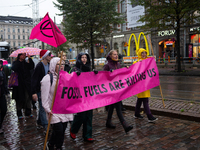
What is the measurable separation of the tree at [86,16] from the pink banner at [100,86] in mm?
17054

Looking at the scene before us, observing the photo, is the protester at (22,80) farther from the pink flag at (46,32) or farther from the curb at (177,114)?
the curb at (177,114)

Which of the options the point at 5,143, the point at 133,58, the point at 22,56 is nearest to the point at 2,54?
the point at 133,58

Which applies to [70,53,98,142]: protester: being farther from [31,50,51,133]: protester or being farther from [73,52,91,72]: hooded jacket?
[31,50,51,133]: protester

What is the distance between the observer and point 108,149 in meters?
4.10

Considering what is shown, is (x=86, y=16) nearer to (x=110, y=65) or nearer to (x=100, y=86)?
(x=110, y=65)

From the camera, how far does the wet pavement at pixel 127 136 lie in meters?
4.21

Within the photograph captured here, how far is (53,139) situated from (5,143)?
1627mm

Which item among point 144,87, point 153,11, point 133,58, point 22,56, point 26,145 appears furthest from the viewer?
point 133,58

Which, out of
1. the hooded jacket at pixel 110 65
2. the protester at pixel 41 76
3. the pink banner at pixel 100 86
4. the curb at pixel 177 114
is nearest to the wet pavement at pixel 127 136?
the curb at pixel 177 114

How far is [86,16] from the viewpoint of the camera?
22078 mm

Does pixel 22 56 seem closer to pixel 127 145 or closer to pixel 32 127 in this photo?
pixel 32 127

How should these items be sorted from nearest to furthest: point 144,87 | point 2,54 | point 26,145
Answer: point 26,145
point 144,87
point 2,54

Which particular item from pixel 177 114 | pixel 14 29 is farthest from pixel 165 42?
pixel 14 29

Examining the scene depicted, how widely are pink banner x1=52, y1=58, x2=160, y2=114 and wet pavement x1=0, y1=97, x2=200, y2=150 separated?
785 mm
